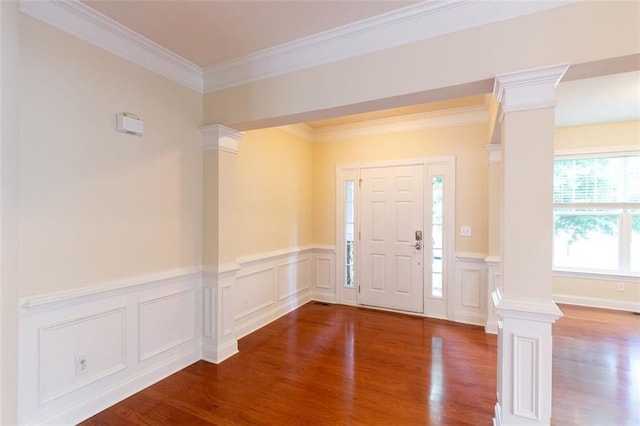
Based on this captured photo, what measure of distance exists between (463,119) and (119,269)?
159 inches

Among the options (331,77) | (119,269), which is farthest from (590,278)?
(119,269)

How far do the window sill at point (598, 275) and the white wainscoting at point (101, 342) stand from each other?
17.3 ft

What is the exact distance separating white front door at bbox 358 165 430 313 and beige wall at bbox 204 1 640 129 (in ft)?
6.91

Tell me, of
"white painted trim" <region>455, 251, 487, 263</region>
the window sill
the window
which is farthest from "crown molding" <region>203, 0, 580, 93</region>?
the window sill

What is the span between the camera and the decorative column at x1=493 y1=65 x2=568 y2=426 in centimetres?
168

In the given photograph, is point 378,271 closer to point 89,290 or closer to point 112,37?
point 89,290

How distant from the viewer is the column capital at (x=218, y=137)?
286 cm

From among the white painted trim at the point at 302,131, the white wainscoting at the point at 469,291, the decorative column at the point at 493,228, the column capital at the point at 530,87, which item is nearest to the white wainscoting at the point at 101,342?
the white painted trim at the point at 302,131

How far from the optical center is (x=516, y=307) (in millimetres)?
1723

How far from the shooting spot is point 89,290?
2.08 m

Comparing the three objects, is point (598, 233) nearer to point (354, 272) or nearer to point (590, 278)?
point (590, 278)

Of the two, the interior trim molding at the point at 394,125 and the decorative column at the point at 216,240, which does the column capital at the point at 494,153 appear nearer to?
the interior trim molding at the point at 394,125

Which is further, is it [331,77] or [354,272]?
[354,272]

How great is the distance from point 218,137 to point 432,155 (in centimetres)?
276
